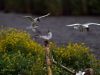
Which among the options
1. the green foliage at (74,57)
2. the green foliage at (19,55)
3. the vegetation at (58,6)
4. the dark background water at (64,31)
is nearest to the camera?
the green foliage at (19,55)

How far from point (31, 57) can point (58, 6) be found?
9.71 meters

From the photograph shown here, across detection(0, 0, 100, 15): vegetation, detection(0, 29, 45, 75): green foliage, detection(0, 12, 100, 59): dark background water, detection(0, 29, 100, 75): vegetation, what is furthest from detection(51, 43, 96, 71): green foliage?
detection(0, 0, 100, 15): vegetation

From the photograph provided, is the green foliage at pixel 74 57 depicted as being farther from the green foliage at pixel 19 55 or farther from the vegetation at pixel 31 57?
the green foliage at pixel 19 55

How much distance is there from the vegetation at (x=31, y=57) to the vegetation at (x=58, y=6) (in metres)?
8.83

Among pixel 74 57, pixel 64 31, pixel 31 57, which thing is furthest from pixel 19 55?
pixel 64 31

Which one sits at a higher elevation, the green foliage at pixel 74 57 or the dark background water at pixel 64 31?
the green foliage at pixel 74 57

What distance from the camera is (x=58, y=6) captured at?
1622 cm

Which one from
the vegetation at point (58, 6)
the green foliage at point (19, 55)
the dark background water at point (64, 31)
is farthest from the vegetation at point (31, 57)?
the vegetation at point (58, 6)

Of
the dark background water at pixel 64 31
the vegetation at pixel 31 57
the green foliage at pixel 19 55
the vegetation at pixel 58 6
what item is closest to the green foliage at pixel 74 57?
the vegetation at pixel 31 57

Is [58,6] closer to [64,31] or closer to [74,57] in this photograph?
[64,31]

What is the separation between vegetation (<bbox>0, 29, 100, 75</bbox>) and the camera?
634cm

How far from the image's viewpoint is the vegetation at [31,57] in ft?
20.8

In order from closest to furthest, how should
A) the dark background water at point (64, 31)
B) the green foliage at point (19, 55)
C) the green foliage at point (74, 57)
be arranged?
the green foliage at point (19, 55) < the green foliage at point (74, 57) < the dark background water at point (64, 31)

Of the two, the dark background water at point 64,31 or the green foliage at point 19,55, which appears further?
the dark background water at point 64,31
